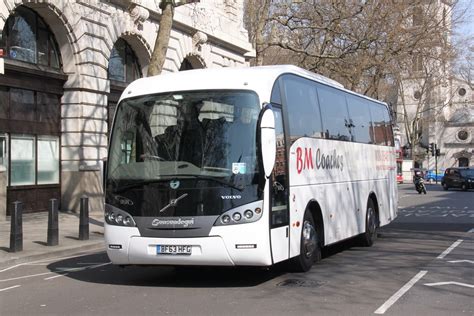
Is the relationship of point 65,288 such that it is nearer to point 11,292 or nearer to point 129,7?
point 11,292

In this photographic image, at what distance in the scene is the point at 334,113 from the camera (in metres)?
11.1

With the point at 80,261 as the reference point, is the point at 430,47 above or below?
above

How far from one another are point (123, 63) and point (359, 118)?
13130 mm

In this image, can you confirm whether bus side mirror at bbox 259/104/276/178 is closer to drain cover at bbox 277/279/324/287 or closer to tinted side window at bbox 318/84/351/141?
drain cover at bbox 277/279/324/287

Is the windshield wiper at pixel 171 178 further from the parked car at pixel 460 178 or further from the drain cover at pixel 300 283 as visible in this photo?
the parked car at pixel 460 178

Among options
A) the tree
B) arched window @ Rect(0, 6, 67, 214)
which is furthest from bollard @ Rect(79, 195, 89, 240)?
arched window @ Rect(0, 6, 67, 214)

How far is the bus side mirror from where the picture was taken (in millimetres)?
7906

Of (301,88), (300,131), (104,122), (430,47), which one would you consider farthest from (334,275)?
(430,47)

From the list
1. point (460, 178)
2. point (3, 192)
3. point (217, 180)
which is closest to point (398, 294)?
point (217, 180)

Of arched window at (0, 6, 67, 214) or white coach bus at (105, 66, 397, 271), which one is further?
arched window at (0, 6, 67, 214)

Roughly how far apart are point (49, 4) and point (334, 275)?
45.2 ft

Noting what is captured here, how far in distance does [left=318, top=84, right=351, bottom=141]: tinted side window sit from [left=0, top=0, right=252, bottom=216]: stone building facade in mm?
10203

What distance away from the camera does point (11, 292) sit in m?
8.49

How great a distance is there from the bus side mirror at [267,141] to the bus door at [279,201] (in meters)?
0.30
